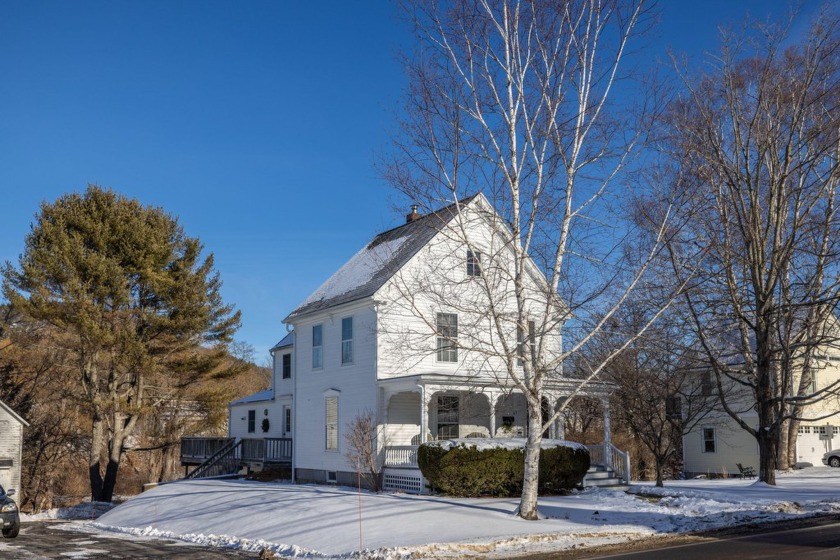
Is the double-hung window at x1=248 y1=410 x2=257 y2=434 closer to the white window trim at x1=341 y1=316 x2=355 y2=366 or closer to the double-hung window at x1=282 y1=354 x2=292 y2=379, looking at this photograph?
the double-hung window at x1=282 y1=354 x2=292 y2=379

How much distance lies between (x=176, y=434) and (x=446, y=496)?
3285cm

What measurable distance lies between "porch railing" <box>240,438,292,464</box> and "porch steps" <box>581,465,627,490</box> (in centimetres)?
1339

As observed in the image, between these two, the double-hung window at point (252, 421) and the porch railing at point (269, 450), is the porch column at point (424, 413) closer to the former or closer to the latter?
the porch railing at point (269, 450)

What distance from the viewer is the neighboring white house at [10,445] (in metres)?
29.0

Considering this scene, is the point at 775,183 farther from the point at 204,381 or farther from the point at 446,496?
the point at 204,381

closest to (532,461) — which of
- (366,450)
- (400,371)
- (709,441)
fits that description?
(366,450)

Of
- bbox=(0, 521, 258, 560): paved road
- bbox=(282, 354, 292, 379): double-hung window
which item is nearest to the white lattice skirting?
bbox=(0, 521, 258, 560): paved road

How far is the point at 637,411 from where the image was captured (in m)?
25.3

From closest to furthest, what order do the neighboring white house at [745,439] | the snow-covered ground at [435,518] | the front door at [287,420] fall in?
1. the snow-covered ground at [435,518]
2. the front door at [287,420]
3. the neighboring white house at [745,439]

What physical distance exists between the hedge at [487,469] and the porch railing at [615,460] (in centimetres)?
352

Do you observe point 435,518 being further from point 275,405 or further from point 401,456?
point 275,405

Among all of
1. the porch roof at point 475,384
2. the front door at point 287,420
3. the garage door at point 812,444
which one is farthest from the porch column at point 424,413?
the garage door at point 812,444

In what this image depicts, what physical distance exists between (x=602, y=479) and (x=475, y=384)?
16.1ft

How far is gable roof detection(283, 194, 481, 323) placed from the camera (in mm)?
27656
